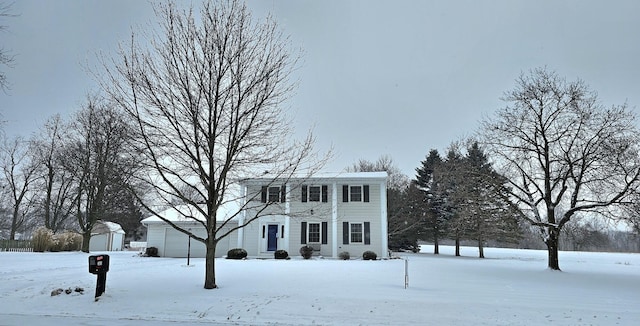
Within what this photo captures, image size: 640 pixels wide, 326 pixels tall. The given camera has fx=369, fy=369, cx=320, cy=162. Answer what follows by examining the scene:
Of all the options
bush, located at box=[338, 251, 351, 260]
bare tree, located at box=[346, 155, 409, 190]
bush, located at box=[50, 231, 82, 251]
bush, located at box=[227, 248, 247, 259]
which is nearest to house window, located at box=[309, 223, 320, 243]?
bush, located at box=[338, 251, 351, 260]

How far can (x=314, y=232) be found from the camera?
22.7 m

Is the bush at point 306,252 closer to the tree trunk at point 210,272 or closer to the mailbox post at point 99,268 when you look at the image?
the tree trunk at point 210,272

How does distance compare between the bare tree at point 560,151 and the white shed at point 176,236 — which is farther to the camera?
the white shed at point 176,236

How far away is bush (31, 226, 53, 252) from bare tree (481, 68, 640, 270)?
25174 millimetres

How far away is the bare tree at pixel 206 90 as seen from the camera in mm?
9109

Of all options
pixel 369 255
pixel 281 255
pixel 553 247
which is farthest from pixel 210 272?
pixel 553 247

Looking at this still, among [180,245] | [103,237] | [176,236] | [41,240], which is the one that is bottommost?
[180,245]

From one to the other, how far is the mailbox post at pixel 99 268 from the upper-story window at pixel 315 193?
50.0 ft

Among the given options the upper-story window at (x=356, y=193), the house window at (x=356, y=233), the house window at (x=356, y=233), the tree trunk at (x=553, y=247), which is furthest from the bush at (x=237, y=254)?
the tree trunk at (x=553, y=247)

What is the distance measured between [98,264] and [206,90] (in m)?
4.74

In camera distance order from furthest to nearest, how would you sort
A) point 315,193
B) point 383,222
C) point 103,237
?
1. point 103,237
2. point 315,193
3. point 383,222

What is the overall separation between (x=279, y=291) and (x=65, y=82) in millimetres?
9638

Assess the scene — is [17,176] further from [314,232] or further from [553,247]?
[553,247]

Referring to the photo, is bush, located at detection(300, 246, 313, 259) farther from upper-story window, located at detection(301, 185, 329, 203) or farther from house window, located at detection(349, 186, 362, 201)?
house window, located at detection(349, 186, 362, 201)
